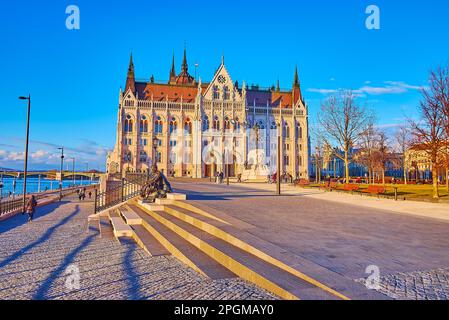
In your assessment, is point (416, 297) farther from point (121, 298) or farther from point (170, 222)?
point (170, 222)

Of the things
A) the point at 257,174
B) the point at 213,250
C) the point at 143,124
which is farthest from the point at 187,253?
the point at 143,124

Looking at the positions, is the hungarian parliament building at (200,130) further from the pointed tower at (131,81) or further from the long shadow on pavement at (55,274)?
the long shadow on pavement at (55,274)

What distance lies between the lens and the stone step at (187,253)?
5777 millimetres

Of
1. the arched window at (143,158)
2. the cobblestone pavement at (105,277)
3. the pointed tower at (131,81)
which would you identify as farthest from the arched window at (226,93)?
the cobblestone pavement at (105,277)

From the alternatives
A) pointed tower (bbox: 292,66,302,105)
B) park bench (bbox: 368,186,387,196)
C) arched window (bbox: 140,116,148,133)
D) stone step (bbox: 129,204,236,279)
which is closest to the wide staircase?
stone step (bbox: 129,204,236,279)

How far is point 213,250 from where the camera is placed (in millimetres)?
6637

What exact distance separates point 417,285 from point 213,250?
3646 mm

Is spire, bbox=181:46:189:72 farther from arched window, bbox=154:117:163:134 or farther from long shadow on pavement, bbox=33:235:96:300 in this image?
long shadow on pavement, bbox=33:235:96:300

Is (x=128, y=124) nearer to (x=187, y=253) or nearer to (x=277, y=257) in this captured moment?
A: (x=187, y=253)

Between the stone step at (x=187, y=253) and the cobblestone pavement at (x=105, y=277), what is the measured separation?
159 mm

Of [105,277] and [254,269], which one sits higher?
[254,269]
